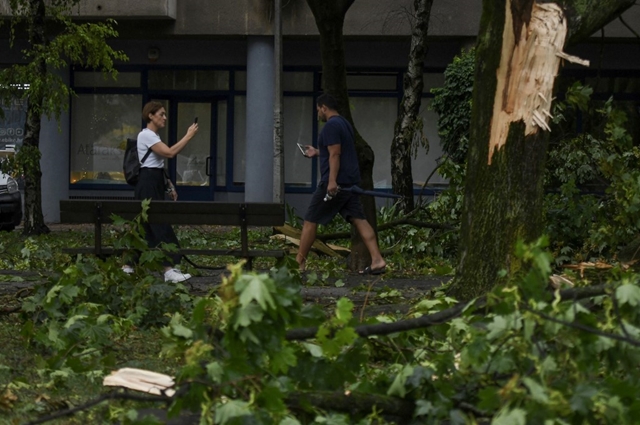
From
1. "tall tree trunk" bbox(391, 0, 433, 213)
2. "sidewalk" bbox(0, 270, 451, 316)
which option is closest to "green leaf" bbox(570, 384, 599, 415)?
"sidewalk" bbox(0, 270, 451, 316)

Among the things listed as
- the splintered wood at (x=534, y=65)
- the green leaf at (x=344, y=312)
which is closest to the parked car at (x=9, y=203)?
the splintered wood at (x=534, y=65)

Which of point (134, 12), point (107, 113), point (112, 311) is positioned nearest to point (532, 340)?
point (112, 311)

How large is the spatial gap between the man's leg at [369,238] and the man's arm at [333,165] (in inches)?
17.3

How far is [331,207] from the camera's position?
12328 mm

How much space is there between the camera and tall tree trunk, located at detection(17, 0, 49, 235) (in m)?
18.2

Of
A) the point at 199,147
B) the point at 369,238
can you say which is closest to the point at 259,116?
the point at 199,147

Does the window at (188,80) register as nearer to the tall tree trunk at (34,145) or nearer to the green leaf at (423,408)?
the tall tree trunk at (34,145)

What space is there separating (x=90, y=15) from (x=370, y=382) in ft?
66.8

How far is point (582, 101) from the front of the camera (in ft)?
30.0

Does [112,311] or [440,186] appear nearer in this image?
[112,311]

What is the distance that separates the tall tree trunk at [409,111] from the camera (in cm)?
1986

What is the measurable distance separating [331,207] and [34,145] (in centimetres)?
809

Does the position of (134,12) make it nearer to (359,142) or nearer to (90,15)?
(90,15)

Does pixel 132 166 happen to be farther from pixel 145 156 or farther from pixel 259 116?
pixel 259 116
